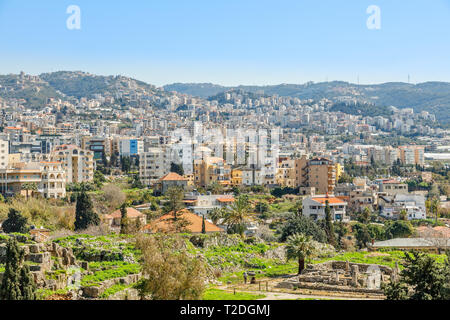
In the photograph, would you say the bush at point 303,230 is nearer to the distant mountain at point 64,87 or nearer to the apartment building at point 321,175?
the apartment building at point 321,175

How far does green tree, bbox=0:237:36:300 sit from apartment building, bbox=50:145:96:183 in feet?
122

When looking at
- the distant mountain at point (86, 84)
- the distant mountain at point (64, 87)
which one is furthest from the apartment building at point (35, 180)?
the distant mountain at point (86, 84)

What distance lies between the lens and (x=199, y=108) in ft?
516

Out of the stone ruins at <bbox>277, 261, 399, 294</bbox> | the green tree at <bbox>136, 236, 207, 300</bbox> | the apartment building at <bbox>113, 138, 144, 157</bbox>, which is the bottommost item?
the stone ruins at <bbox>277, 261, 399, 294</bbox>

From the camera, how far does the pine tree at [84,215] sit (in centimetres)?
2692

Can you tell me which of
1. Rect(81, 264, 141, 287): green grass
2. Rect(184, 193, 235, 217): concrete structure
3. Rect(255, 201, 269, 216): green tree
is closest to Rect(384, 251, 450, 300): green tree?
Rect(81, 264, 141, 287): green grass

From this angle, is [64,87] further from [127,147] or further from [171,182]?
[171,182]

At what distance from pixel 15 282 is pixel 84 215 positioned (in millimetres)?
15889

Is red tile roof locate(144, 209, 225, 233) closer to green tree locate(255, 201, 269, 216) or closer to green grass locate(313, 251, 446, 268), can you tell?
green grass locate(313, 251, 446, 268)

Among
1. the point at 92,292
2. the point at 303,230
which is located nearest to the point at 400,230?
the point at 303,230

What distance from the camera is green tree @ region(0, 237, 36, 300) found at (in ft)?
37.0

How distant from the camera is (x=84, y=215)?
1067 inches

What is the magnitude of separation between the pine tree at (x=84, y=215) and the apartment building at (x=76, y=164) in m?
21.4
